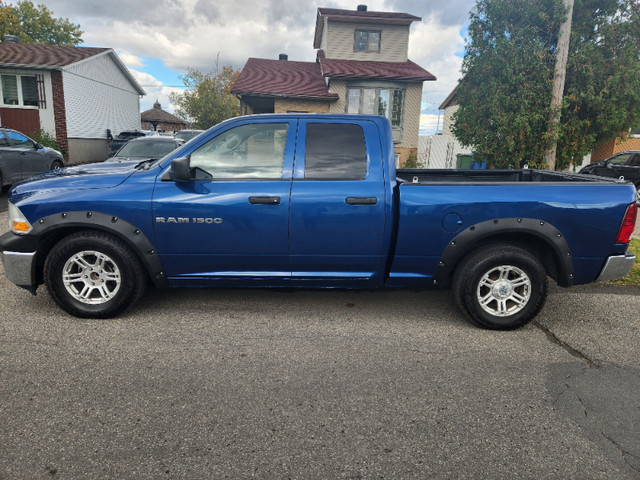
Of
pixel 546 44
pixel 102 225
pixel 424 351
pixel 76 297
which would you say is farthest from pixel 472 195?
pixel 546 44

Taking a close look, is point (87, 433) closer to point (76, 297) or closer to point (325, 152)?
point (76, 297)

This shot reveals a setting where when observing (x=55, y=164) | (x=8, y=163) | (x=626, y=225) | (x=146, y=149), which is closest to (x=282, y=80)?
(x=55, y=164)

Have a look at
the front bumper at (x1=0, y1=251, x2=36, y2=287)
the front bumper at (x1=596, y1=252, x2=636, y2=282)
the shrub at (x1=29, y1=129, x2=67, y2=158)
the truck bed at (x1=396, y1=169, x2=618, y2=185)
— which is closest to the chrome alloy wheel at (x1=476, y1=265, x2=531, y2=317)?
the front bumper at (x1=596, y1=252, x2=636, y2=282)

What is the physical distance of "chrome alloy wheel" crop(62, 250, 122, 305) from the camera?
13.3 feet

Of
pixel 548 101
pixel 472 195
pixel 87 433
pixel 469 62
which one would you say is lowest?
pixel 87 433

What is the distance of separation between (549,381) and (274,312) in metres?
2.41

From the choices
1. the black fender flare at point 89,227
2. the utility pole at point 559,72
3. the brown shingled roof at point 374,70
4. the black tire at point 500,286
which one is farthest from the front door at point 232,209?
the brown shingled roof at point 374,70

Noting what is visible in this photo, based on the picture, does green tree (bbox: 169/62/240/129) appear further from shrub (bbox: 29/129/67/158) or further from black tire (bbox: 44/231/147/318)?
black tire (bbox: 44/231/147/318)

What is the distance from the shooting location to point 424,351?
3.65 meters

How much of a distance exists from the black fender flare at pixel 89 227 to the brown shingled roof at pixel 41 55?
21200mm

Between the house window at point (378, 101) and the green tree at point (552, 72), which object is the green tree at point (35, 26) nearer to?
the house window at point (378, 101)

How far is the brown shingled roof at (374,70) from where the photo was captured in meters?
22.0

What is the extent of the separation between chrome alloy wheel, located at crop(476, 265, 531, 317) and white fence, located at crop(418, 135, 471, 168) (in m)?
21.3

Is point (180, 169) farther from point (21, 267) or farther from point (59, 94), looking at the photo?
point (59, 94)
